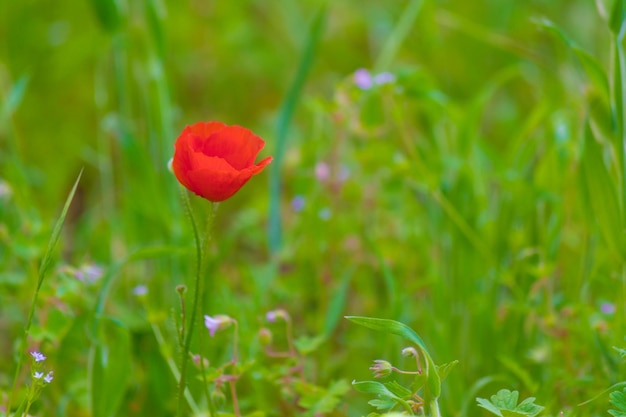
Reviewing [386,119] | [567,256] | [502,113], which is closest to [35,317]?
[386,119]

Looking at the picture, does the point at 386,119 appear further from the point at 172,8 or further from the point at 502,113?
the point at 172,8

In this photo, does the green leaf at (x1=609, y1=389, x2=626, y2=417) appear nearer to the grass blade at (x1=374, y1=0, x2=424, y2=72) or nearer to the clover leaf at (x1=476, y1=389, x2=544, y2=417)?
the clover leaf at (x1=476, y1=389, x2=544, y2=417)

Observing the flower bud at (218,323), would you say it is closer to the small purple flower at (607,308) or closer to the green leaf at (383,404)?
the green leaf at (383,404)

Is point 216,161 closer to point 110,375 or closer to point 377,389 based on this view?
point 377,389

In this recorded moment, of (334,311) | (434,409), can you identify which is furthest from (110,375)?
(434,409)

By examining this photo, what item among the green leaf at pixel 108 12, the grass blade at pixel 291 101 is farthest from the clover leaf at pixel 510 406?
the green leaf at pixel 108 12


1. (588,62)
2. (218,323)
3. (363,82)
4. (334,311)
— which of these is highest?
(588,62)

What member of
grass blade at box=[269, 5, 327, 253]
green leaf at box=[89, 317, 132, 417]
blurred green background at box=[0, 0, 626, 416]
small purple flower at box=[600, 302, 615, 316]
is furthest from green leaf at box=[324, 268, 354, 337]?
small purple flower at box=[600, 302, 615, 316]
